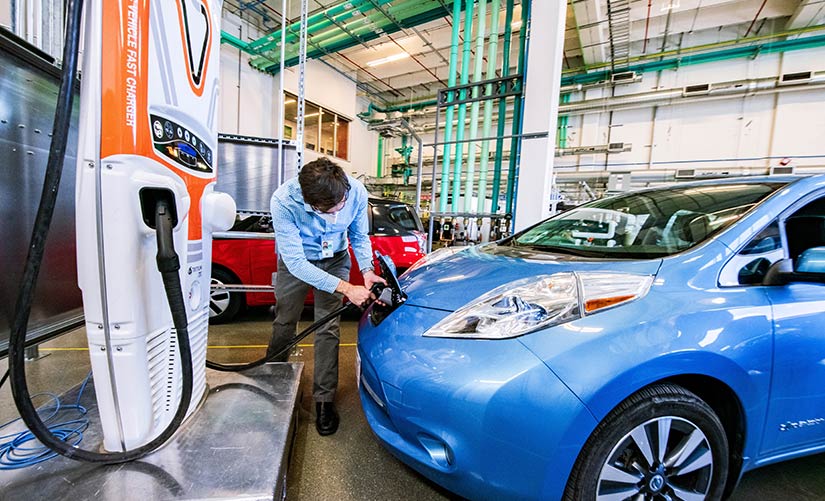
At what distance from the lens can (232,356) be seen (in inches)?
96.9

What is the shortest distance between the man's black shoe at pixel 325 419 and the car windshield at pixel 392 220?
1903 millimetres

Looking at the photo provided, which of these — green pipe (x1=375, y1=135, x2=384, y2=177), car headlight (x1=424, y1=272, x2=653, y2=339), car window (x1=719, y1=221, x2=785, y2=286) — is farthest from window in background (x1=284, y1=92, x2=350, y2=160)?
car window (x1=719, y1=221, x2=785, y2=286)

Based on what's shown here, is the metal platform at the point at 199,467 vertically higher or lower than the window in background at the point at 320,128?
lower

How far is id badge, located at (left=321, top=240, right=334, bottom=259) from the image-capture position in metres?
1.69

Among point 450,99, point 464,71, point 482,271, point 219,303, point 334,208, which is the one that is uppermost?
point 464,71

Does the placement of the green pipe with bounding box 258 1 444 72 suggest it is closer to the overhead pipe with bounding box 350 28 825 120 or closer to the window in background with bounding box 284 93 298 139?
the window in background with bounding box 284 93 298 139

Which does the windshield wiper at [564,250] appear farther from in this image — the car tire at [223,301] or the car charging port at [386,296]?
the car tire at [223,301]

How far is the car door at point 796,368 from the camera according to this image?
1041 millimetres

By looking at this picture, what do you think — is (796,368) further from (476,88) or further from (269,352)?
(476,88)

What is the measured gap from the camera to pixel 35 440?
3.36ft

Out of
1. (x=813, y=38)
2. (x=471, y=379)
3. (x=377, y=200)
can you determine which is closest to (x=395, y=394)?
(x=471, y=379)

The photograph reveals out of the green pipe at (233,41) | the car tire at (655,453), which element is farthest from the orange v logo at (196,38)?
the green pipe at (233,41)

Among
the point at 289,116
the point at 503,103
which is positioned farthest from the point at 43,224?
the point at 289,116

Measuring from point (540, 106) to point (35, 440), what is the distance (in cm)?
410
